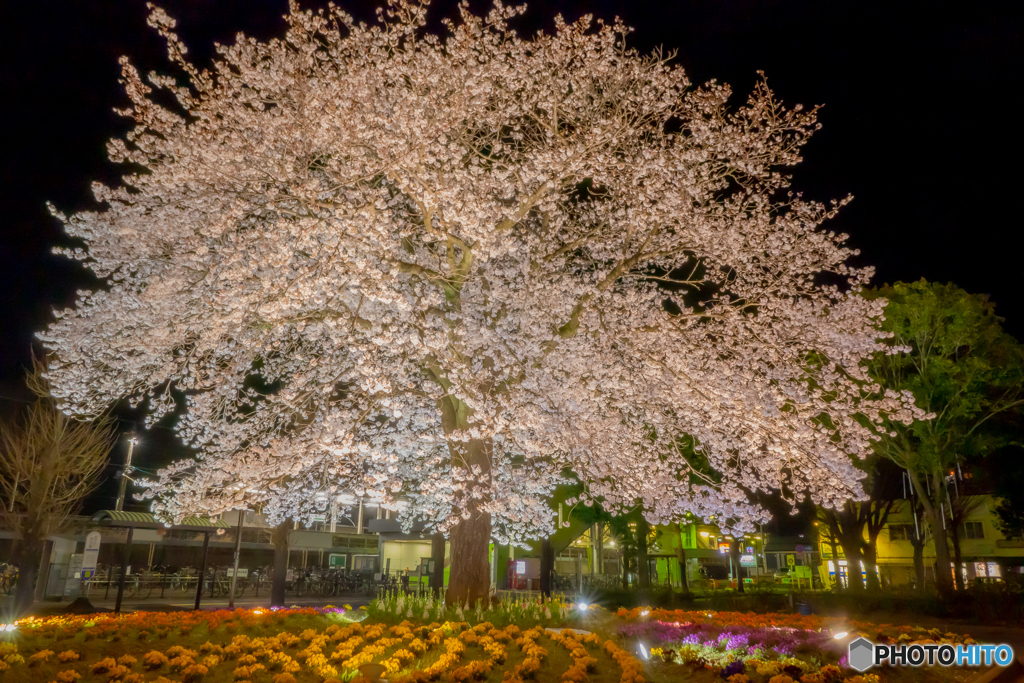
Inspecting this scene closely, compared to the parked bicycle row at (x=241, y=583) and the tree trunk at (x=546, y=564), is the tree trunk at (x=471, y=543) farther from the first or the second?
the parked bicycle row at (x=241, y=583)

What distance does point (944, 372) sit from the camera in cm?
2247

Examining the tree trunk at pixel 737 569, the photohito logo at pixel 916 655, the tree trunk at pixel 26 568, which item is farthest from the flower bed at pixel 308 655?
the tree trunk at pixel 737 569

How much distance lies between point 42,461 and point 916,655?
81.9ft

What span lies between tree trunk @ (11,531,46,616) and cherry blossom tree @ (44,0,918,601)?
7.63m

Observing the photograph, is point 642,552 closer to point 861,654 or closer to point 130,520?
point 861,654

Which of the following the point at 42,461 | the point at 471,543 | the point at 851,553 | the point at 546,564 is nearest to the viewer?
the point at 471,543

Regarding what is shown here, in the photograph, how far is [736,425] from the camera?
1212cm

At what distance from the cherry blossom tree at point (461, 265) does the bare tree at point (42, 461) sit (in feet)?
32.2

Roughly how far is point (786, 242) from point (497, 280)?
6.51 m

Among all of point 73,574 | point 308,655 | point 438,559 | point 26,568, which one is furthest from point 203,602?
point 308,655

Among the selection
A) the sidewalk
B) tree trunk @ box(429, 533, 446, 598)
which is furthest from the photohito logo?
the sidewalk

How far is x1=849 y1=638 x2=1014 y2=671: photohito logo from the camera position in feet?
29.3

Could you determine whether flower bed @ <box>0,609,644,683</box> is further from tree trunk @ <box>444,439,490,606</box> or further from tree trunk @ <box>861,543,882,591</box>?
tree trunk @ <box>861,543,882,591</box>

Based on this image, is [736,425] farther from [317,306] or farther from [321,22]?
[321,22]
